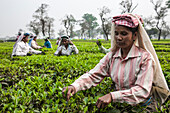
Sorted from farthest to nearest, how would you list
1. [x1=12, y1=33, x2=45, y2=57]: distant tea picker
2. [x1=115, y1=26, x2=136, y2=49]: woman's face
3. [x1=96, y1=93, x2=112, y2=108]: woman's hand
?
[x1=12, y1=33, x2=45, y2=57]: distant tea picker < [x1=115, y1=26, x2=136, y2=49]: woman's face < [x1=96, y1=93, x2=112, y2=108]: woman's hand

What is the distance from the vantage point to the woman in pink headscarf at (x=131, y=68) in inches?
54.2

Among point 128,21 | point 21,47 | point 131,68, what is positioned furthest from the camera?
point 21,47

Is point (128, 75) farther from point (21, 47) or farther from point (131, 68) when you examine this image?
point (21, 47)

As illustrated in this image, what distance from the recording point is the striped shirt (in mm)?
1368

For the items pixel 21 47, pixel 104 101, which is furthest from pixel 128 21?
pixel 21 47

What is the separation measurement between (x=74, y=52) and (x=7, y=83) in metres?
3.92

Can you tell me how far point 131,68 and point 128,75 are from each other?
0.29 ft

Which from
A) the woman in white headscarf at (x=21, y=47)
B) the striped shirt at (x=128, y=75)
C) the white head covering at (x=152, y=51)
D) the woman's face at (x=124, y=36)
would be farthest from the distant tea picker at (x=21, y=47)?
the white head covering at (x=152, y=51)

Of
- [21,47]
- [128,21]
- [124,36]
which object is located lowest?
[21,47]

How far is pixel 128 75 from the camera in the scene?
62.4 inches

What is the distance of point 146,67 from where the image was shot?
1.43 m

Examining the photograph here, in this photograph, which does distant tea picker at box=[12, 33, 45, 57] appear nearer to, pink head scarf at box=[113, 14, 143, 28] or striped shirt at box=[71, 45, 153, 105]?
striped shirt at box=[71, 45, 153, 105]

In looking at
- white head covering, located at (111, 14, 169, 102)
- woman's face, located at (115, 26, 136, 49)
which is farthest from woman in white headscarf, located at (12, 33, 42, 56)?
white head covering, located at (111, 14, 169, 102)

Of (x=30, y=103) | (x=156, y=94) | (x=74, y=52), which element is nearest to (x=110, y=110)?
(x=156, y=94)
